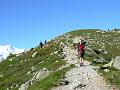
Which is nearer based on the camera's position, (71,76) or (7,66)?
(71,76)

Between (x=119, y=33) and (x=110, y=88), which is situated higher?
(x=119, y=33)

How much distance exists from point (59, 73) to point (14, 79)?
10.2 m

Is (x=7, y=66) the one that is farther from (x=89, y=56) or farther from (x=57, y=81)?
(x=57, y=81)

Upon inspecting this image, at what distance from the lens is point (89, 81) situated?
3578cm

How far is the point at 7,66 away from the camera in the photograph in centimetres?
6475

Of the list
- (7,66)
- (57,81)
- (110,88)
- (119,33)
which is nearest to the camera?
(110,88)

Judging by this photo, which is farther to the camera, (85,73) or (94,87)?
(85,73)

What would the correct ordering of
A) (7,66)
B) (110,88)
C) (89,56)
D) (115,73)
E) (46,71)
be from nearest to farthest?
(110,88) < (115,73) < (46,71) < (89,56) < (7,66)

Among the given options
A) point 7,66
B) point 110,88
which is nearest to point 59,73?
point 110,88

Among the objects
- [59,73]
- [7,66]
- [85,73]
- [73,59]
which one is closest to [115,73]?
[85,73]

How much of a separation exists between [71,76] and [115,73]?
4.46 m

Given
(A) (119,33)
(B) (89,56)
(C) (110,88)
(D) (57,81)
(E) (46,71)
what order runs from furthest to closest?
(A) (119,33) → (B) (89,56) → (E) (46,71) → (D) (57,81) → (C) (110,88)

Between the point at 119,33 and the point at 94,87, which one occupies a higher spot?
the point at 119,33

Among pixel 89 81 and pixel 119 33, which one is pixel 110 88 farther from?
pixel 119 33
